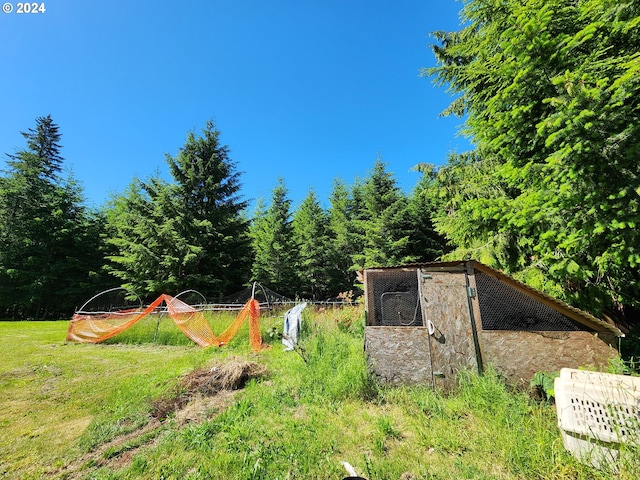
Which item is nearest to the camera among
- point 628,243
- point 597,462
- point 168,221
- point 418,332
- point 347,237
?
point 597,462

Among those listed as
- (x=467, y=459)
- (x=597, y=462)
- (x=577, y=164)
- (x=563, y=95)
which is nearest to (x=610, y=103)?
(x=563, y=95)

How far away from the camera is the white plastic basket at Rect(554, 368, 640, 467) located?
6.38 ft

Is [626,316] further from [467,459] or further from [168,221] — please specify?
[168,221]

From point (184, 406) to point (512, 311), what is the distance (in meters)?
4.85

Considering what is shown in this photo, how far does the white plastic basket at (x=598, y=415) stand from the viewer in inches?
76.5

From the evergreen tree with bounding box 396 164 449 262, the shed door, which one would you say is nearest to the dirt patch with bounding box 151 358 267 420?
the shed door

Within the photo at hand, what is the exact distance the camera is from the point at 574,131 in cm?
284

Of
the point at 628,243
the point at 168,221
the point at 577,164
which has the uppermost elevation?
the point at 168,221

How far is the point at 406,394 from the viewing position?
3742 millimetres

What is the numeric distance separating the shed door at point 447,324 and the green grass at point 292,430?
22 cm

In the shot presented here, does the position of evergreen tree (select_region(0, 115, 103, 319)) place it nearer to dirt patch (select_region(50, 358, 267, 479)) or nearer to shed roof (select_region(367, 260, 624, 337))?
dirt patch (select_region(50, 358, 267, 479))

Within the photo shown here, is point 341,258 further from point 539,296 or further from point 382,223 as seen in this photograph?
point 539,296

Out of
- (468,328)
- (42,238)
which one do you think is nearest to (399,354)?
(468,328)

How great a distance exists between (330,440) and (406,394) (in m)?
1.46
